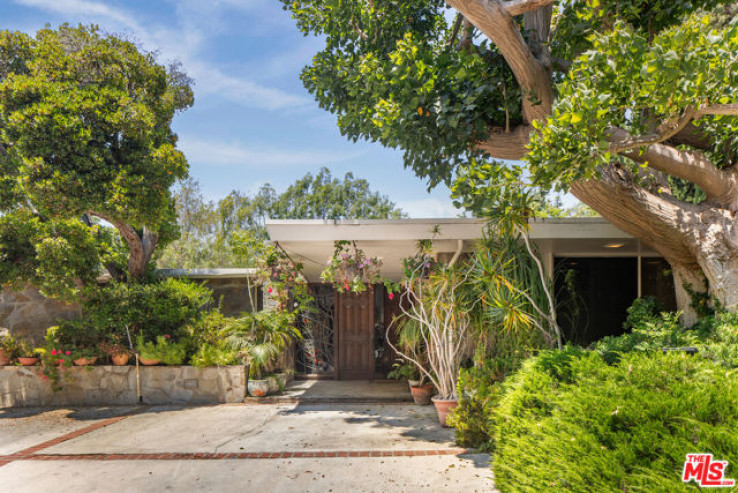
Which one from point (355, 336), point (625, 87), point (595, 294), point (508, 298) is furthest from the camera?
point (355, 336)

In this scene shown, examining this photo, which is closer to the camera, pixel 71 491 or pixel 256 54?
pixel 71 491

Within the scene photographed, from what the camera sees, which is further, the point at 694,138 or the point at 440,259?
the point at 440,259

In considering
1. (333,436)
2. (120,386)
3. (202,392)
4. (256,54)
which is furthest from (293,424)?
(256,54)

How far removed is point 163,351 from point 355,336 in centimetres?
392

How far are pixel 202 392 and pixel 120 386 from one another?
1474mm

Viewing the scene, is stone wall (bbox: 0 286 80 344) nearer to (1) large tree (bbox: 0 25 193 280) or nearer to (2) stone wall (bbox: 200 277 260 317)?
(1) large tree (bbox: 0 25 193 280)

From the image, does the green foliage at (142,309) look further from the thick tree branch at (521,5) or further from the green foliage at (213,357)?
the thick tree branch at (521,5)

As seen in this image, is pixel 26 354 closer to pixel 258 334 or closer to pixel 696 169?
pixel 258 334

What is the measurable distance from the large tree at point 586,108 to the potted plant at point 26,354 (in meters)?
6.76

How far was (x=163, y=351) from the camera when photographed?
24.2ft

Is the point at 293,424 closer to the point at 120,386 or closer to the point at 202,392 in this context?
the point at 202,392

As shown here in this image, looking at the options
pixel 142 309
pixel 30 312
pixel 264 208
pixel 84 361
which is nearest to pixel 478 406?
pixel 142 309

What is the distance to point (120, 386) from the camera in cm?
751

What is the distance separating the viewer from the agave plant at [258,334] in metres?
7.41
